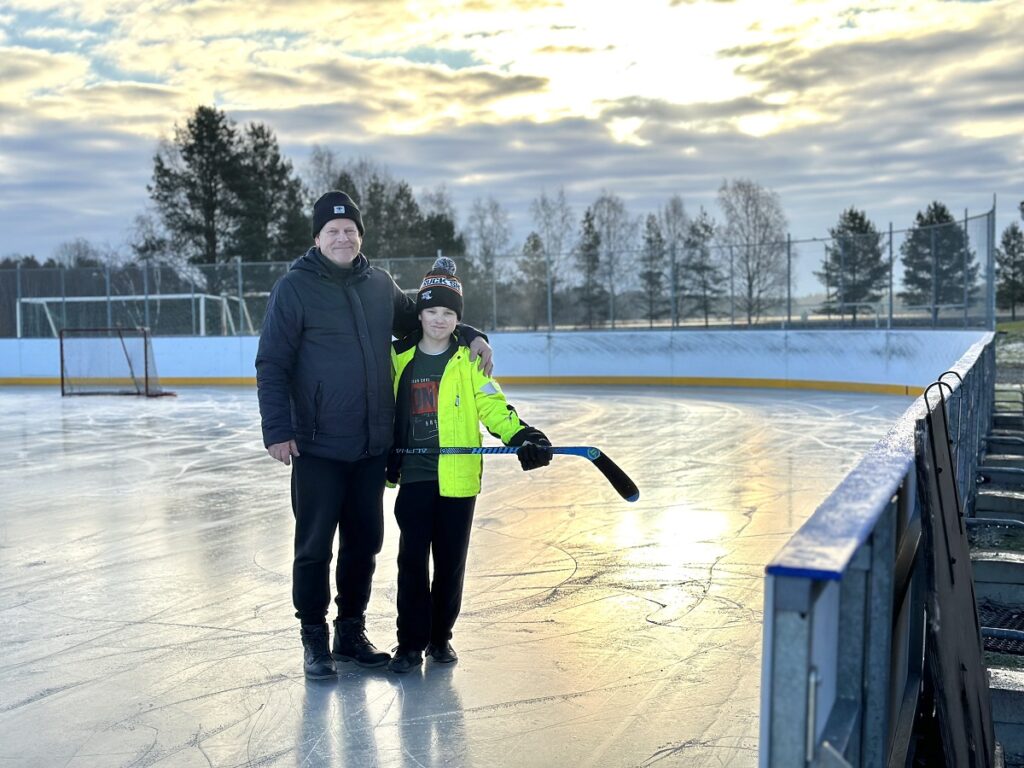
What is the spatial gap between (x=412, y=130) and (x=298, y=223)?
6.88 m

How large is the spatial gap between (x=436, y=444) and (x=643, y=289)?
59.1ft

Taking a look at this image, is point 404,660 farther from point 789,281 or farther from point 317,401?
point 789,281

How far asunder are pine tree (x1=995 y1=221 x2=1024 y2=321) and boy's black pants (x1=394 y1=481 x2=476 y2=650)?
56.2 m

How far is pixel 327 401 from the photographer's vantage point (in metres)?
3.89

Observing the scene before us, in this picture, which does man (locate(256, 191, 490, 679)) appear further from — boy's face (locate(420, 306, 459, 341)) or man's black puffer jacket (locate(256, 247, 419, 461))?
boy's face (locate(420, 306, 459, 341))

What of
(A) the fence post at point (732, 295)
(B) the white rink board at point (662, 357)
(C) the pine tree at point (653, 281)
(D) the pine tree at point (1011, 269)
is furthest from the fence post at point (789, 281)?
(D) the pine tree at point (1011, 269)

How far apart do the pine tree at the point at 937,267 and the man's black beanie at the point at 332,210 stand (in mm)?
13715

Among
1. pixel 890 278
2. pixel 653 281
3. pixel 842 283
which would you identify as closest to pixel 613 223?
pixel 653 281

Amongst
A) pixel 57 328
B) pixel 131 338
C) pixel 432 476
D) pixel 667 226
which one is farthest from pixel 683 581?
pixel 667 226

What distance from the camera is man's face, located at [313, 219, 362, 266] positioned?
13.0 feet

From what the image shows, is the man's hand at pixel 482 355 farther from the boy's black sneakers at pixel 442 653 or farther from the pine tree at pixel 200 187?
the pine tree at pixel 200 187

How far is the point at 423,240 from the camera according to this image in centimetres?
5444

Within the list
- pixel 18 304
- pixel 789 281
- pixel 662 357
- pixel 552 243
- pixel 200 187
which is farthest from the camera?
pixel 552 243

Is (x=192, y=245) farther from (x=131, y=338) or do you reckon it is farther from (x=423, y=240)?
(x=131, y=338)
